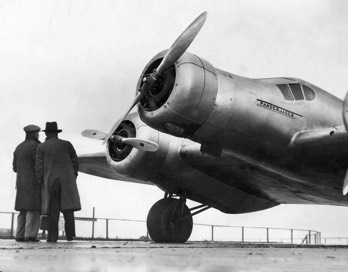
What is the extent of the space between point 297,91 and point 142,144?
3.27 m

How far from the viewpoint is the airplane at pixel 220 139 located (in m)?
9.40

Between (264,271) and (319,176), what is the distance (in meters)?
8.48

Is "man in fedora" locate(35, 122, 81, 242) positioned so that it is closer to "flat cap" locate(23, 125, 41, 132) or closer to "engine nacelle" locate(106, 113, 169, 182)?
"flat cap" locate(23, 125, 41, 132)

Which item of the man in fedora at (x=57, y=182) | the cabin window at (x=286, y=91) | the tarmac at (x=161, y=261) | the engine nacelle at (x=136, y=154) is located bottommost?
the tarmac at (x=161, y=261)

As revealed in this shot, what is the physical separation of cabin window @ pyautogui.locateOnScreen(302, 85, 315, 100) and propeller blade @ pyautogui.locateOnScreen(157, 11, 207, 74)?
2.55 m

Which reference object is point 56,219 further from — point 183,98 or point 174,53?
point 174,53

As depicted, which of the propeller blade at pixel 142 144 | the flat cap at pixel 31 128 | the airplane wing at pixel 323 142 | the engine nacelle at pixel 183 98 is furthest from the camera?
the propeller blade at pixel 142 144

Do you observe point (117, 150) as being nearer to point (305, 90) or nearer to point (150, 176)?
point (150, 176)

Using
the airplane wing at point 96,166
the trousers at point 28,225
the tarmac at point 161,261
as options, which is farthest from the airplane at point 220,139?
the tarmac at point 161,261

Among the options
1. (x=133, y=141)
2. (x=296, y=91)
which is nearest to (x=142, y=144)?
(x=133, y=141)

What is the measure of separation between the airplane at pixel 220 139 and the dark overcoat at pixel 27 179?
1.55m

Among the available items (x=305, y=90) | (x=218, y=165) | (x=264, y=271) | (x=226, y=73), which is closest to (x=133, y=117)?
(x=218, y=165)

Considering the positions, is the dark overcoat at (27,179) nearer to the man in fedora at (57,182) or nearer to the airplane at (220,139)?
the man in fedora at (57,182)

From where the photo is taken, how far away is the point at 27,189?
32.8ft
